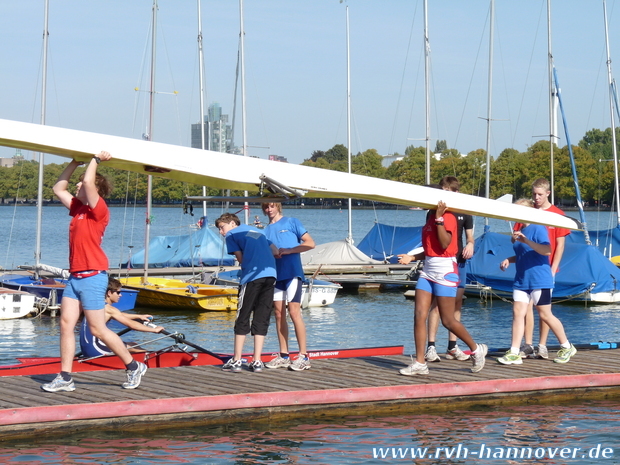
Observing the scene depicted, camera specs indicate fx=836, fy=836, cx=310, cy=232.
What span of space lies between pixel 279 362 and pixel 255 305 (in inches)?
38.3

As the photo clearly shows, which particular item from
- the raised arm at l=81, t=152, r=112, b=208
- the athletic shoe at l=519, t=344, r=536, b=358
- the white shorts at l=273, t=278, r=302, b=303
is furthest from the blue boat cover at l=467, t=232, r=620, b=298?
the raised arm at l=81, t=152, r=112, b=208

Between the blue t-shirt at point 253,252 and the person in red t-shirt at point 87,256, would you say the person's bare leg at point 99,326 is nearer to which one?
the person in red t-shirt at point 87,256

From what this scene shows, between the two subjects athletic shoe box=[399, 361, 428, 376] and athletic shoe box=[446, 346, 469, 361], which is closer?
athletic shoe box=[399, 361, 428, 376]

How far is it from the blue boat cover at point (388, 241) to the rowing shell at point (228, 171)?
82.6ft

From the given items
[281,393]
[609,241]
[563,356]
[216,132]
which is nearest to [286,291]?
[281,393]

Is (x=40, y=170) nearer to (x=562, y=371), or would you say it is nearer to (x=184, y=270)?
(x=184, y=270)

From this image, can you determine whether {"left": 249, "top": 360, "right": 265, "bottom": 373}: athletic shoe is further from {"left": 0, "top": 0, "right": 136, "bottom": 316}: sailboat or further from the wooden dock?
{"left": 0, "top": 0, "right": 136, "bottom": 316}: sailboat

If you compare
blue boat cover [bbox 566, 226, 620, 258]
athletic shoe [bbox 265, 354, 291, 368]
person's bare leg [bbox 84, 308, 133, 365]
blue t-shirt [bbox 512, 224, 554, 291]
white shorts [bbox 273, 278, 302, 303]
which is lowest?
athletic shoe [bbox 265, 354, 291, 368]

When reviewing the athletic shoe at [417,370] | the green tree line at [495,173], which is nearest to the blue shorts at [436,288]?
the athletic shoe at [417,370]

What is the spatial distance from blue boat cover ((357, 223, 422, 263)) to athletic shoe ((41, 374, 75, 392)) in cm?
2672

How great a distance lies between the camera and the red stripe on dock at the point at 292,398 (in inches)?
288

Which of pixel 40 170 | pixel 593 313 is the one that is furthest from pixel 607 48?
pixel 40 170

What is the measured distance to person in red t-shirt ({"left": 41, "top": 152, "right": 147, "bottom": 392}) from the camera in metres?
7.42

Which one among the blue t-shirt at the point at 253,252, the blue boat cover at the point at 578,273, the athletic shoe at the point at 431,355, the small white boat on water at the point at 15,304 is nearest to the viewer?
the blue t-shirt at the point at 253,252
